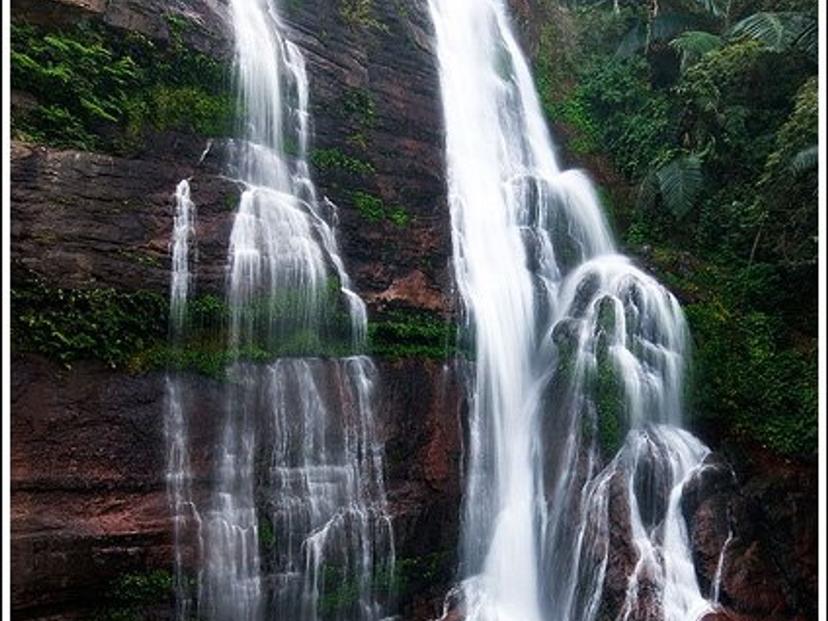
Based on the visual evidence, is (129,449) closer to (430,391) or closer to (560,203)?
(430,391)

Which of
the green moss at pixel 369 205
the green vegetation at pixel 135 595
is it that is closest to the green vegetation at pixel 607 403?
the green moss at pixel 369 205

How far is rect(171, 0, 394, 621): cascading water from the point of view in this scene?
27.0 feet

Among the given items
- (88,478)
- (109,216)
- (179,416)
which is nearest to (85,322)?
(109,216)

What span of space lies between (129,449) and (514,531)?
522 centimetres

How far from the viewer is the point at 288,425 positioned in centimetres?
886

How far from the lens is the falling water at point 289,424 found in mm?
8266

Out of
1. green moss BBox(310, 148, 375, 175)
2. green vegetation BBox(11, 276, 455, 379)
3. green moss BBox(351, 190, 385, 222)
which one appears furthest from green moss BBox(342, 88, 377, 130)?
green vegetation BBox(11, 276, 455, 379)

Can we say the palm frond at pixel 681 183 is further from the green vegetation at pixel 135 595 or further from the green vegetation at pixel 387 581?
the green vegetation at pixel 135 595

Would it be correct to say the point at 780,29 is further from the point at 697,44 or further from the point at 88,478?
the point at 88,478

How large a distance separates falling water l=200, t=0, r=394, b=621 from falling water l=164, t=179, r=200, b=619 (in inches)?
9.8

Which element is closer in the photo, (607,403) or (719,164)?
(607,403)

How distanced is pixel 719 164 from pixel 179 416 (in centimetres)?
1138

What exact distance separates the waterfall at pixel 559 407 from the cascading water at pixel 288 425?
1804 mm

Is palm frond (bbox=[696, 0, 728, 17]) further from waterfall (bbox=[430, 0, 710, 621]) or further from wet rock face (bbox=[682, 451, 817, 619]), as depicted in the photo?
wet rock face (bbox=[682, 451, 817, 619])
